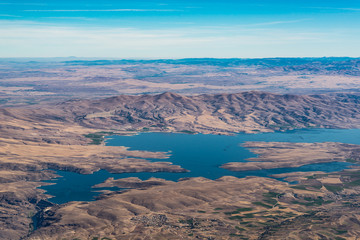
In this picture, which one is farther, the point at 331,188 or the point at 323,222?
the point at 331,188

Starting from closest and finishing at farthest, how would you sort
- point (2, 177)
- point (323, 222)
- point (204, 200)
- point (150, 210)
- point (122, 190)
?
point (323, 222) → point (150, 210) → point (204, 200) → point (122, 190) → point (2, 177)

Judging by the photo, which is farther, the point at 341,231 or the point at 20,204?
the point at 20,204

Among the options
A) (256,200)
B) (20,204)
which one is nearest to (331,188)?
(256,200)

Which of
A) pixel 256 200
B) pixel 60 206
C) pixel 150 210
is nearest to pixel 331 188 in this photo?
pixel 256 200

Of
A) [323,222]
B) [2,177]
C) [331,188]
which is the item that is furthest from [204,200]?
[2,177]

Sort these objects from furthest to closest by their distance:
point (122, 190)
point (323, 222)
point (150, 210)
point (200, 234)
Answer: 1. point (122, 190)
2. point (150, 210)
3. point (323, 222)
4. point (200, 234)

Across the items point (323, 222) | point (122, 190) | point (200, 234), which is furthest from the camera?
point (122, 190)

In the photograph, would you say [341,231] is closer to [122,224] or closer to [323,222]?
[323,222]

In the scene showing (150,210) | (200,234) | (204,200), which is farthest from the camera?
(204,200)

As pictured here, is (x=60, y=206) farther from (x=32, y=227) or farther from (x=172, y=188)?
(x=172, y=188)
